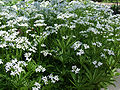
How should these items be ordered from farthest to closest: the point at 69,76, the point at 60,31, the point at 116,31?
1. the point at 116,31
2. the point at 60,31
3. the point at 69,76

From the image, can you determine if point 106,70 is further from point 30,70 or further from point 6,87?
point 6,87

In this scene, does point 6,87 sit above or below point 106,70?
above

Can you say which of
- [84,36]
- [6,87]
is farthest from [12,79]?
[84,36]

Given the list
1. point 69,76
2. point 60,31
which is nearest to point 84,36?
point 60,31

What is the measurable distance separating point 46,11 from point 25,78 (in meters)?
2.75

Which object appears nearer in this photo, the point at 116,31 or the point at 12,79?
the point at 12,79

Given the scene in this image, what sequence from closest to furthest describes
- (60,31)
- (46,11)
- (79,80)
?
(79,80) < (60,31) < (46,11)

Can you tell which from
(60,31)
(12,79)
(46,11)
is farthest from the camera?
(46,11)

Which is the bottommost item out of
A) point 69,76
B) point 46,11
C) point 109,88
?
point 109,88

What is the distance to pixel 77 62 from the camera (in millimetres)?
3209

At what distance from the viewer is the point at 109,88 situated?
2.98 metres

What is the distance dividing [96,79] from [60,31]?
5.07 feet

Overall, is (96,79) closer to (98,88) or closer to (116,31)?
(98,88)

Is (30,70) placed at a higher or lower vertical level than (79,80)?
higher
